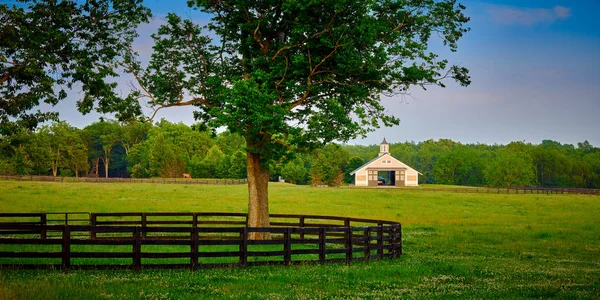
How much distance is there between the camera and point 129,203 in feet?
196

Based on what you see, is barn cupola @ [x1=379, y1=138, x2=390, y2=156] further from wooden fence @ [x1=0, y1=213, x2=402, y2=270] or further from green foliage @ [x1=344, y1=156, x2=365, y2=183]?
wooden fence @ [x1=0, y1=213, x2=402, y2=270]

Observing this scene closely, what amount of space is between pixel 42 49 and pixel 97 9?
12.3ft

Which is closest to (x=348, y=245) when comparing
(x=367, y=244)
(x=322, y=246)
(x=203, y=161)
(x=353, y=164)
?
(x=322, y=246)

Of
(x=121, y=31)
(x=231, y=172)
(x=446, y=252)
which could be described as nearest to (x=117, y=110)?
(x=121, y=31)

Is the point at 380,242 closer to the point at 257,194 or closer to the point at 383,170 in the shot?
the point at 257,194

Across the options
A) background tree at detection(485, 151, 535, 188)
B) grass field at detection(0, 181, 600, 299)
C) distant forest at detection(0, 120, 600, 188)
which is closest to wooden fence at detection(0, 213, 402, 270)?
grass field at detection(0, 181, 600, 299)

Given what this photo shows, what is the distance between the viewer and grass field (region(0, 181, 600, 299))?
14914 millimetres

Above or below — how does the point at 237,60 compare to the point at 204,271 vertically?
above

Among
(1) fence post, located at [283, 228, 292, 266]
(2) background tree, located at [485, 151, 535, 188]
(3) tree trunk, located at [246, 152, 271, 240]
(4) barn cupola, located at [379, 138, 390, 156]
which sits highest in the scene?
(4) barn cupola, located at [379, 138, 390, 156]

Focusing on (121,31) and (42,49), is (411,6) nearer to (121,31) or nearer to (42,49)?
(121,31)

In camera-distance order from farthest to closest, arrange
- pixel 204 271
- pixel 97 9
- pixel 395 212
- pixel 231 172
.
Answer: pixel 231 172 → pixel 395 212 → pixel 97 9 → pixel 204 271

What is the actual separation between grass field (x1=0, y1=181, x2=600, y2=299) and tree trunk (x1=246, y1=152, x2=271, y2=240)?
8.06 meters

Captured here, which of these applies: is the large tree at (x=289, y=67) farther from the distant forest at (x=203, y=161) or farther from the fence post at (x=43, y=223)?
the distant forest at (x=203, y=161)

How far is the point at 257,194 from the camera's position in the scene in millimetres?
32031
